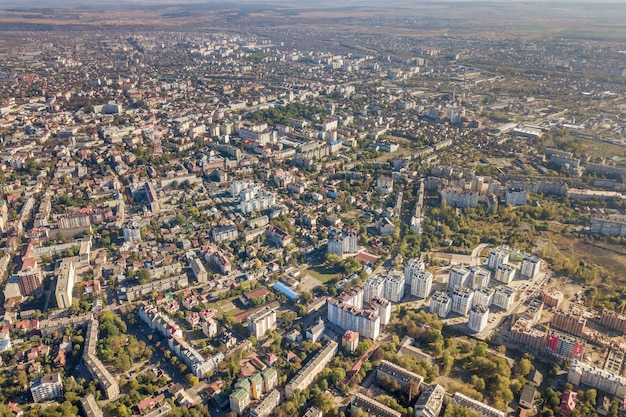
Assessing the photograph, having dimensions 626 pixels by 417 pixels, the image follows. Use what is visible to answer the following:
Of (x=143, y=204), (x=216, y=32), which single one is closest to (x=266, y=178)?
(x=143, y=204)

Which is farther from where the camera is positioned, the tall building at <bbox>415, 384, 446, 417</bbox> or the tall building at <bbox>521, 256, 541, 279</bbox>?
the tall building at <bbox>521, 256, 541, 279</bbox>

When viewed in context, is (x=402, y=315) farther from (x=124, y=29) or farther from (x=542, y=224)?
(x=124, y=29)

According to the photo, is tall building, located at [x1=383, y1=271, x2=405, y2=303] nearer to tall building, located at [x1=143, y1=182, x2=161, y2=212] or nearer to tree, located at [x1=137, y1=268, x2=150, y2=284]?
tree, located at [x1=137, y1=268, x2=150, y2=284]

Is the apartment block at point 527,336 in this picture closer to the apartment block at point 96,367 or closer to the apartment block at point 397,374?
the apartment block at point 397,374

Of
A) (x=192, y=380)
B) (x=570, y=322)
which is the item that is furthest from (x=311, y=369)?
(x=570, y=322)

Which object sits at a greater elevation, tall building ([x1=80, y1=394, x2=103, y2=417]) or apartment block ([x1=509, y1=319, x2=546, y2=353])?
apartment block ([x1=509, y1=319, x2=546, y2=353])

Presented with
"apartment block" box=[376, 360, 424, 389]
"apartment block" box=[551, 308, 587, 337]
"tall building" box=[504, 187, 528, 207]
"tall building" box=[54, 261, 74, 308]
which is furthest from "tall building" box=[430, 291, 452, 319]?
"tall building" box=[54, 261, 74, 308]
